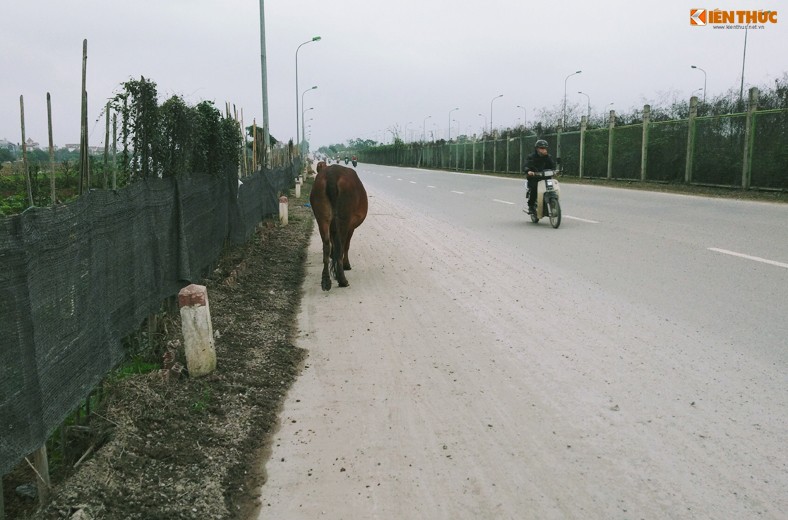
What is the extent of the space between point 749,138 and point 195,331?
21942 millimetres

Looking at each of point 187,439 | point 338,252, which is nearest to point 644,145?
point 338,252

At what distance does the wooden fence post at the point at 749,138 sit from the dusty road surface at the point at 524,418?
17.6m

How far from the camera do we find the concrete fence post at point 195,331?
533 cm

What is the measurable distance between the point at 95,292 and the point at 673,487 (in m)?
3.54

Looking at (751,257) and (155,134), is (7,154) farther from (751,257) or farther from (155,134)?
(751,257)

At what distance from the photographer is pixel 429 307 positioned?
7.61 m

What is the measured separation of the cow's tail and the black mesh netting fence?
230 cm

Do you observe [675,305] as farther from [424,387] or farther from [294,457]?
[294,457]

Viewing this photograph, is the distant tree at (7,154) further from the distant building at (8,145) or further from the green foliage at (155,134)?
the green foliage at (155,134)

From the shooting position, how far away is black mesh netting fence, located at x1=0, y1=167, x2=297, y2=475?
3.17 m

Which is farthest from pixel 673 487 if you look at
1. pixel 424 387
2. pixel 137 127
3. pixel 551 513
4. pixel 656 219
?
pixel 656 219

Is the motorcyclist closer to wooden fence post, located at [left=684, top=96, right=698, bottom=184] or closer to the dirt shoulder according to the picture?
the dirt shoulder

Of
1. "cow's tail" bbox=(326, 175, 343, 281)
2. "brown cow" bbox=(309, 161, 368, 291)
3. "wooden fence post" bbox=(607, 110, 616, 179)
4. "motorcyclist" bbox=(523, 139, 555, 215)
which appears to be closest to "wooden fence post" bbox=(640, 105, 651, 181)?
"wooden fence post" bbox=(607, 110, 616, 179)

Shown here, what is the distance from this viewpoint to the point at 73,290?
3.95m
